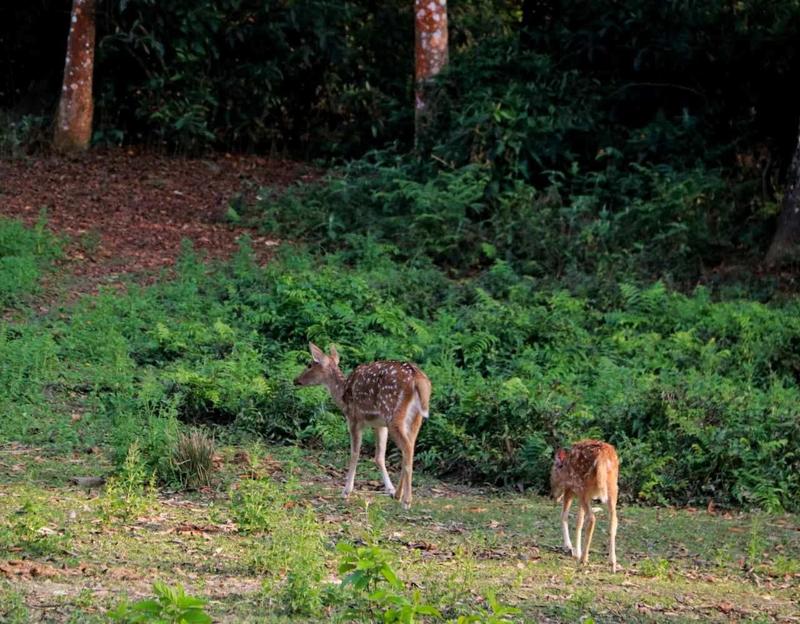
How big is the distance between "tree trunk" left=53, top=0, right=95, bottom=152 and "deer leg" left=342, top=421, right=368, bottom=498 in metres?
13.4

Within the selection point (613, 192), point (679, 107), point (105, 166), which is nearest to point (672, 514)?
point (613, 192)

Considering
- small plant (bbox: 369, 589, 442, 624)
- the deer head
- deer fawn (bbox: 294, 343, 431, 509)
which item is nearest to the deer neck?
the deer head

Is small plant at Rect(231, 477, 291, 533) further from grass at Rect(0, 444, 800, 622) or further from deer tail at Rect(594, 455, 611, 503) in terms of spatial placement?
deer tail at Rect(594, 455, 611, 503)

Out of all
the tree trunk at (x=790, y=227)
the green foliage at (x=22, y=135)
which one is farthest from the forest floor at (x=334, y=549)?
the green foliage at (x=22, y=135)

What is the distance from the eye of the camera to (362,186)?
21750mm

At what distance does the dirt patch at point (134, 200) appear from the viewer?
63.4 ft

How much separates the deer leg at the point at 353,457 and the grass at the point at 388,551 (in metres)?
0.14

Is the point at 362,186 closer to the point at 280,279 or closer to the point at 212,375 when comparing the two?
the point at 280,279

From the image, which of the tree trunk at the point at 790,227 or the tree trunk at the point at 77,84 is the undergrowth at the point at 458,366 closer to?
the tree trunk at the point at 790,227

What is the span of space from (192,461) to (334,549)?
2.08 meters

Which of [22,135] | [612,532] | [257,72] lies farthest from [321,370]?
[257,72]

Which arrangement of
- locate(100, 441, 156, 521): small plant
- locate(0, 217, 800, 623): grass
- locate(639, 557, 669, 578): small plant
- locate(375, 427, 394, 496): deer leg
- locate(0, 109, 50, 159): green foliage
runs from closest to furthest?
locate(0, 217, 800, 623): grass → locate(639, 557, 669, 578): small plant → locate(100, 441, 156, 521): small plant → locate(375, 427, 394, 496): deer leg → locate(0, 109, 50, 159): green foliage

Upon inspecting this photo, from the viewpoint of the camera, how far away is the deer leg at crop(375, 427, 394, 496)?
11766 millimetres

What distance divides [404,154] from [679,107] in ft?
15.6
